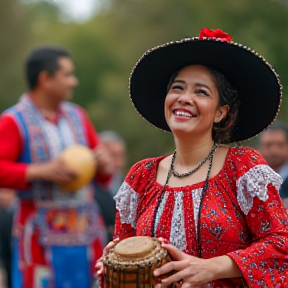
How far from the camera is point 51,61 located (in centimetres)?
725

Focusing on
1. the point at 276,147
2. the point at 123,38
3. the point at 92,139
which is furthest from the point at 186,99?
the point at 123,38

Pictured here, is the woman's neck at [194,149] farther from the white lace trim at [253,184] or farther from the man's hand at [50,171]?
the man's hand at [50,171]

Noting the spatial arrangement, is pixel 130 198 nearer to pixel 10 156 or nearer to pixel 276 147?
pixel 10 156

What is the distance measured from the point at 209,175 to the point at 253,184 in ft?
0.81

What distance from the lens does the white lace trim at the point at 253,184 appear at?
11.4ft

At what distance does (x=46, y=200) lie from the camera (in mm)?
6820

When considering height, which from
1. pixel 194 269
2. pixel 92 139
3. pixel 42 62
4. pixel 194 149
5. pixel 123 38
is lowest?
pixel 194 269

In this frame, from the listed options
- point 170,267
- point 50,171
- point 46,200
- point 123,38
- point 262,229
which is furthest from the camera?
point 123,38

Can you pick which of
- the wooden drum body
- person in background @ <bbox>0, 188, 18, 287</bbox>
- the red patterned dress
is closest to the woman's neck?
the red patterned dress

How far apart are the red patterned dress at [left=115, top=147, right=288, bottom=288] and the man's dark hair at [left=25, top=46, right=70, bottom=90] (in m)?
3.75

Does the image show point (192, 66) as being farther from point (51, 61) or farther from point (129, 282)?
point (51, 61)

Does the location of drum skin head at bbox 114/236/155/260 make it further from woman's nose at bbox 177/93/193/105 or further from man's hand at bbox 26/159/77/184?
man's hand at bbox 26/159/77/184

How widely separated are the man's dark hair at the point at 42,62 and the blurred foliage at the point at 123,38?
8.44ft

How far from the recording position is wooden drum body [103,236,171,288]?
10.9ft
